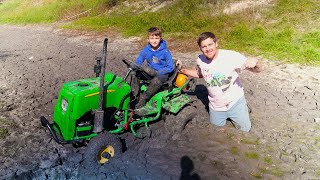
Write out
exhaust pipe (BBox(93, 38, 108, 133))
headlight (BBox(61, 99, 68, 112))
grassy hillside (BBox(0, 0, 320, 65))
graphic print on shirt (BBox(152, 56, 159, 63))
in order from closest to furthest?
exhaust pipe (BBox(93, 38, 108, 133))
headlight (BBox(61, 99, 68, 112))
graphic print on shirt (BBox(152, 56, 159, 63))
grassy hillside (BBox(0, 0, 320, 65))

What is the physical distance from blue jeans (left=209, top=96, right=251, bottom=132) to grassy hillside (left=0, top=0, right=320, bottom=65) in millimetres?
3887

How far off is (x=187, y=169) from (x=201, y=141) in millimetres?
780

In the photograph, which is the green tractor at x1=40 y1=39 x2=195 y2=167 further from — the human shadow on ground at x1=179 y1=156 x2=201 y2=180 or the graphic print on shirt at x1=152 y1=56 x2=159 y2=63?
the human shadow on ground at x1=179 y1=156 x2=201 y2=180

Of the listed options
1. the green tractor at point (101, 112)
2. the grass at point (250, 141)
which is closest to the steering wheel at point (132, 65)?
the green tractor at point (101, 112)

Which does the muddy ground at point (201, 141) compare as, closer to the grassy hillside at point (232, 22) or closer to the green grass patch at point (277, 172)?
the green grass patch at point (277, 172)

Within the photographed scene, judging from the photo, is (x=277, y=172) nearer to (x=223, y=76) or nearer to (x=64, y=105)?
(x=223, y=76)

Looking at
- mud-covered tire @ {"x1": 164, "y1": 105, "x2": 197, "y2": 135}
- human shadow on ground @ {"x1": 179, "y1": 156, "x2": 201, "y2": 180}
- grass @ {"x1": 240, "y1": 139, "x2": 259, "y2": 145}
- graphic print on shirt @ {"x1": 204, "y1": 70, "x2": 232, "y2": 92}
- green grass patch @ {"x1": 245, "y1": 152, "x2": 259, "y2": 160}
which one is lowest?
human shadow on ground @ {"x1": 179, "y1": 156, "x2": 201, "y2": 180}

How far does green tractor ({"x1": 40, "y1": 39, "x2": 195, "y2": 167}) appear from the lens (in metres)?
4.04

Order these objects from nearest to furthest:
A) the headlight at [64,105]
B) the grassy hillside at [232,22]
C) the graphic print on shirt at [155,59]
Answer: the headlight at [64,105]
the graphic print on shirt at [155,59]
the grassy hillside at [232,22]

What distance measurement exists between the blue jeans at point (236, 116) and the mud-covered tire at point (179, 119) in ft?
1.12

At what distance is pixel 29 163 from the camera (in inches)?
172

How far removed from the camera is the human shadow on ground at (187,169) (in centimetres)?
400

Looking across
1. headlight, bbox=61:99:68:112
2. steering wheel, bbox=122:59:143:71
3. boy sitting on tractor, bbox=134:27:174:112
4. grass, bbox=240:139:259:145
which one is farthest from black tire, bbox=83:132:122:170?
grass, bbox=240:139:259:145

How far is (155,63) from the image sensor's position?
5.26 meters
